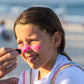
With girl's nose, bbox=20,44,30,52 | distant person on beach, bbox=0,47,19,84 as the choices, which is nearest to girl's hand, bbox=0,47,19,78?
distant person on beach, bbox=0,47,19,84

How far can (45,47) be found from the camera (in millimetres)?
1816

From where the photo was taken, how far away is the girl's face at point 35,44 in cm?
178

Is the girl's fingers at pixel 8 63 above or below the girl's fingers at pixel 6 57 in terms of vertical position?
below

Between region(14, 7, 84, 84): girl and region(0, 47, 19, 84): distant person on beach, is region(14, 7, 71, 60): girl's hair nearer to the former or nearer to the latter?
region(14, 7, 84, 84): girl

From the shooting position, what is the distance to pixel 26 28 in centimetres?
180

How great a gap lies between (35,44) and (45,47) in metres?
0.07

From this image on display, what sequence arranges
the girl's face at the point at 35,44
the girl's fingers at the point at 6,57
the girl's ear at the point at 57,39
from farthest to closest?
the girl's ear at the point at 57,39
the girl's face at the point at 35,44
the girl's fingers at the point at 6,57

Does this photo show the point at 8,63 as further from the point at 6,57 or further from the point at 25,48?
the point at 25,48

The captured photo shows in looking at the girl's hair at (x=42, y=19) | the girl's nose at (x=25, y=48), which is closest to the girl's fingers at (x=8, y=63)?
the girl's nose at (x=25, y=48)

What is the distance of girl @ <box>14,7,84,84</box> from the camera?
174cm

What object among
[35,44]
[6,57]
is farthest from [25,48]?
[6,57]

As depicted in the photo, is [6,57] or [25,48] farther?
[25,48]

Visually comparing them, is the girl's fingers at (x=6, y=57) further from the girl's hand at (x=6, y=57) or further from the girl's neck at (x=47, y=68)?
the girl's neck at (x=47, y=68)

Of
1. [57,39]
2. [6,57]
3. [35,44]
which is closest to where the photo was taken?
[6,57]
